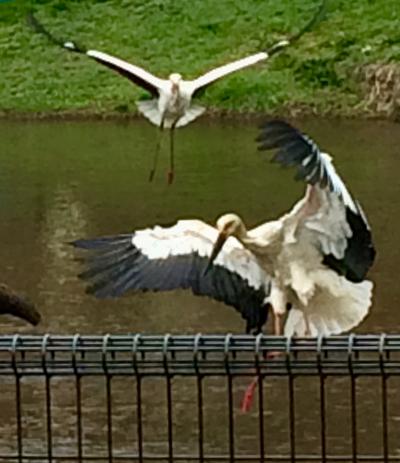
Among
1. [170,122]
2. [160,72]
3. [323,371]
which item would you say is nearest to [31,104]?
[160,72]

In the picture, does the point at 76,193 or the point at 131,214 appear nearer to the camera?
the point at 131,214

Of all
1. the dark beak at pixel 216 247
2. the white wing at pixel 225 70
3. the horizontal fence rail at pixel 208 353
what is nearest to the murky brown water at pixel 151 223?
the dark beak at pixel 216 247

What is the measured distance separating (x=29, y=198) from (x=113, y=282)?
9119mm

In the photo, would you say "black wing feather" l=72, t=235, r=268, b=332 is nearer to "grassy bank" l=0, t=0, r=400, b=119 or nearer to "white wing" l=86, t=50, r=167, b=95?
"white wing" l=86, t=50, r=167, b=95

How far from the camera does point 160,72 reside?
2311cm

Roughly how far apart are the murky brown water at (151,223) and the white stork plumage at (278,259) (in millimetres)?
633

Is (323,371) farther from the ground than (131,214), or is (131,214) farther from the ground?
(323,371)

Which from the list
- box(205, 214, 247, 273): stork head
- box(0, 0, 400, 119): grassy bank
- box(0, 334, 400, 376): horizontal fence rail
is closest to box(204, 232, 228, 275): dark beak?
box(205, 214, 247, 273): stork head

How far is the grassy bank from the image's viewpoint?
861 inches

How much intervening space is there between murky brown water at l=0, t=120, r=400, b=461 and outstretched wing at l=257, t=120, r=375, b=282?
952 mm

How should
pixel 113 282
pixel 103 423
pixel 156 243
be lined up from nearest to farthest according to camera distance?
pixel 113 282 < pixel 156 243 < pixel 103 423

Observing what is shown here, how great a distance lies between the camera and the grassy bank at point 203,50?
21859 mm

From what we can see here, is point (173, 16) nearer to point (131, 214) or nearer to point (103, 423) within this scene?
point (131, 214)

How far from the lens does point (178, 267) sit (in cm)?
576
